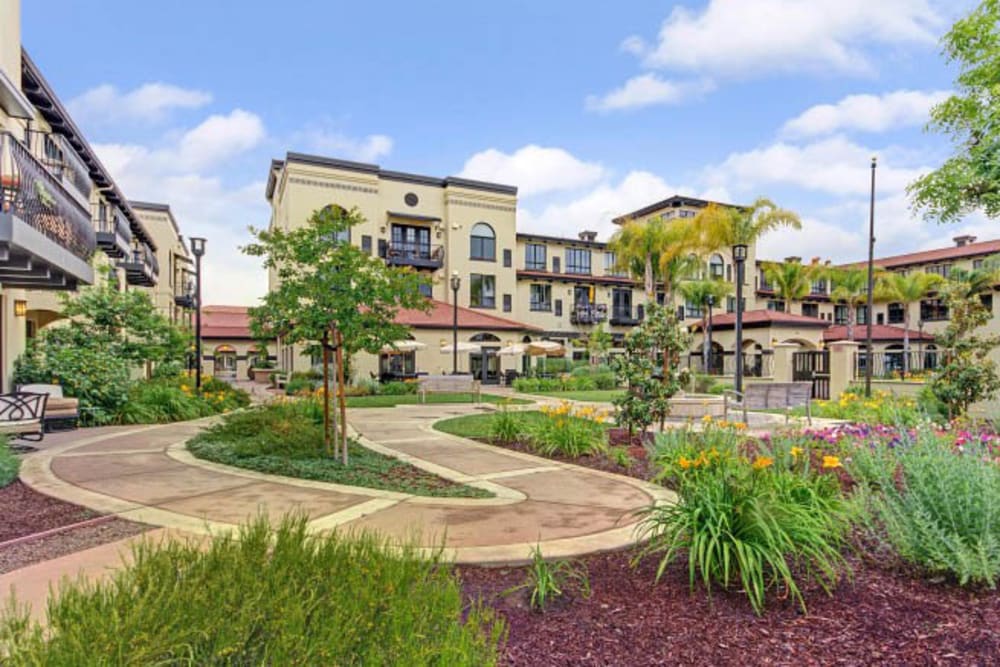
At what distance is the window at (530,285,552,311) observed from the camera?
3909cm

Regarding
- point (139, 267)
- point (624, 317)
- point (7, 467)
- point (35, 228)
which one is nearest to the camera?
point (7, 467)

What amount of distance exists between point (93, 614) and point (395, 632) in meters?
1.15

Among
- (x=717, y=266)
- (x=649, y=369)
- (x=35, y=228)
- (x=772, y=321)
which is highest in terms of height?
(x=717, y=266)

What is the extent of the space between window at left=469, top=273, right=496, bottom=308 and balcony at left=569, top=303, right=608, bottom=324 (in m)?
6.67

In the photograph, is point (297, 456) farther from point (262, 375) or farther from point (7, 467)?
point (262, 375)

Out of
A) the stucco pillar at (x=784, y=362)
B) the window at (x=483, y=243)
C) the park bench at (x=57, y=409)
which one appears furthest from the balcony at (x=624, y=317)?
the park bench at (x=57, y=409)

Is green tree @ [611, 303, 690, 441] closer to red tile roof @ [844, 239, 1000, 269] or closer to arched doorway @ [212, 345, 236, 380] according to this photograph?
arched doorway @ [212, 345, 236, 380]

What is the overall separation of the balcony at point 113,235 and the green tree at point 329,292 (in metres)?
15.8

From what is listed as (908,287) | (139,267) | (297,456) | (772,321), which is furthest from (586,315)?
(297,456)

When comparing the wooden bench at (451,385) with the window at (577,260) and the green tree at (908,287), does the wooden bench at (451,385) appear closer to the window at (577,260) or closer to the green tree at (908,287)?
the window at (577,260)

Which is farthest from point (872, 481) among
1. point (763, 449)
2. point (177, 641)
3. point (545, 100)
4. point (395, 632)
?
point (545, 100)

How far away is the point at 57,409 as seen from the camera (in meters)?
10.2

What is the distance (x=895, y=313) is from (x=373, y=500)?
180 feet

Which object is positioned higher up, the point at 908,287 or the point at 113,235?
the point at 908,287
